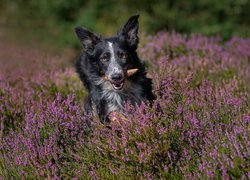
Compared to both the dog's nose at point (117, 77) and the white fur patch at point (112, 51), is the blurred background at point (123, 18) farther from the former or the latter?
the dog's nose at point (117, 77)

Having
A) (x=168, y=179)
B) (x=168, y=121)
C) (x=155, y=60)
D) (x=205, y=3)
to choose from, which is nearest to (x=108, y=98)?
(x=168, y=121)

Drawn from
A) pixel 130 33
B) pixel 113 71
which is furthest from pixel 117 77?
pixel 130 33

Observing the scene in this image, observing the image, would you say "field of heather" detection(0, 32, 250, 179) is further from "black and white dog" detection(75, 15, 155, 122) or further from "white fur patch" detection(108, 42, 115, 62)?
"white fur patch" detection(108, 42, 115, 62)

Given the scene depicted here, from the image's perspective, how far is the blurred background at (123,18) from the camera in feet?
44.7

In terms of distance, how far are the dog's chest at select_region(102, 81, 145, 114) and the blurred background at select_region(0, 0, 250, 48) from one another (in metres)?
7.02

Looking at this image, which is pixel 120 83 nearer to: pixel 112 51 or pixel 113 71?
pixel 113 71

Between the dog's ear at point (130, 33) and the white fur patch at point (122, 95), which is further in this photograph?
the dog's ear at point (130, 33)

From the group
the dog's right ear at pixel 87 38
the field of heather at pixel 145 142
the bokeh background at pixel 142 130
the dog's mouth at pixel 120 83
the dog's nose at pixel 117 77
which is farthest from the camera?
the dog's right ear at pixel 87 38

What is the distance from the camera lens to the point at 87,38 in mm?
6043

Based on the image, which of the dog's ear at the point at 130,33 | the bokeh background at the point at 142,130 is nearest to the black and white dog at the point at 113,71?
the dog's ear at the point at 130,33

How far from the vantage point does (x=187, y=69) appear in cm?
757

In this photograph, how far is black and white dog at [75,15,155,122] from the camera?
572cm

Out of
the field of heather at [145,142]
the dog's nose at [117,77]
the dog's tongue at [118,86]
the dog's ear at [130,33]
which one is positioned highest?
the dog's ear at [130,33]

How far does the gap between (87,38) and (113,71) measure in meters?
0.73
